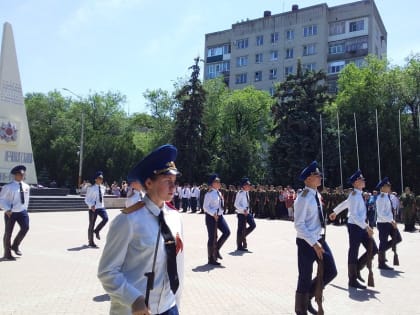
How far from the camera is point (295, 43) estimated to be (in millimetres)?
60781

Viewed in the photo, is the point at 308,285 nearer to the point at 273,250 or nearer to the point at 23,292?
the point at 23,292

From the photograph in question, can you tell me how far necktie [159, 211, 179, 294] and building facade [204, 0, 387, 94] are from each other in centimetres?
5483

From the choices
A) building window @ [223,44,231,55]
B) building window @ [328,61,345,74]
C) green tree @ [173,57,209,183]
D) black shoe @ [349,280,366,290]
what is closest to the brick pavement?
black shoe @ [349,280,366,290]

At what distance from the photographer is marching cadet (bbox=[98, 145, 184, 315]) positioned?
2.72 metres

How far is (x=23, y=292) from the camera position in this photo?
7.32m

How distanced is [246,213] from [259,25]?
55295 mm

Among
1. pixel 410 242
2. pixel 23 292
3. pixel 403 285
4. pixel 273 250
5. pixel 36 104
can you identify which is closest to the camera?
pixel 23 292

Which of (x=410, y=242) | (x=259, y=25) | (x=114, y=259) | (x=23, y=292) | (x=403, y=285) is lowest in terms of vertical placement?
(x=410, y=242)

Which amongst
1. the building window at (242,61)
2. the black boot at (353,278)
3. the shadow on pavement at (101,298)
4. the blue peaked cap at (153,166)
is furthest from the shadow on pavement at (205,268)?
the building window at (242,61)

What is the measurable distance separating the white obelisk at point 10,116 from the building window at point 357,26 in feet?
142

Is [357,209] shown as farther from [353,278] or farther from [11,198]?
[11,198]

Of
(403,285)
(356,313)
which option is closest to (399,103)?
(403,285)

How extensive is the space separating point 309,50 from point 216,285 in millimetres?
55911

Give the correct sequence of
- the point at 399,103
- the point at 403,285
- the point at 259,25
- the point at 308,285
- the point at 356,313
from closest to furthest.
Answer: the point at 308,285
the point at 356,313
the point at 403,285
the point at 399,103
the point at 259,25
